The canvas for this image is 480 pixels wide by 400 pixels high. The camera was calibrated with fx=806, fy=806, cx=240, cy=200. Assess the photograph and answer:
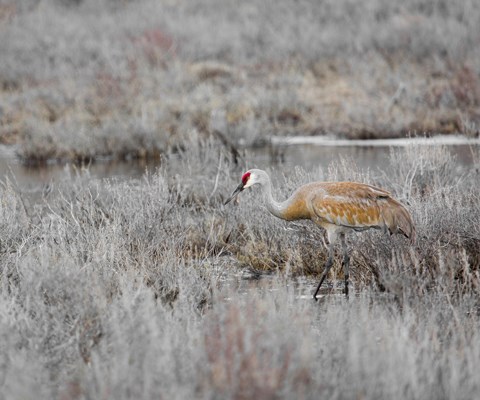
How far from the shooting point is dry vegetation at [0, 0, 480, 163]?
19.5 metres

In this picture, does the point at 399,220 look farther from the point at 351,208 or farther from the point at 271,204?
the point at 271,204

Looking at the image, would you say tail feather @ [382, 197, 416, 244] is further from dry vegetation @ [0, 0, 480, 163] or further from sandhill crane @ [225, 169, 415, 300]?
dry vegetation @ [0, 0, 480, 163]

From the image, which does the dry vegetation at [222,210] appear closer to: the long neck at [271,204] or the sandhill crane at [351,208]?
the sandhill crane at [351,208]

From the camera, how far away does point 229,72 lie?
25.6 m

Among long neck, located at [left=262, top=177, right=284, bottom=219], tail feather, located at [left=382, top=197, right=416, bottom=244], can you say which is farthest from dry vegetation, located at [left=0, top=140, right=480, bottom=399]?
long neck, located at [left=262, top=177, right=284, bottom=219]

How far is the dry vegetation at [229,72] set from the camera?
64.1 feet

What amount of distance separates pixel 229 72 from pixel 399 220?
64.0 ft

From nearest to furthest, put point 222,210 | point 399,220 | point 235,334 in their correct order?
1. point 235,334
2. point 399,220
3. point 222,210

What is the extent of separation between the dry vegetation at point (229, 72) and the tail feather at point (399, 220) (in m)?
9.52

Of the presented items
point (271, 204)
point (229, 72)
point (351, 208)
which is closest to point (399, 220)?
point (351, 208)

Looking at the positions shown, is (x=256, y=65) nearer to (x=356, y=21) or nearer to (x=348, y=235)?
(x=356, y=21)

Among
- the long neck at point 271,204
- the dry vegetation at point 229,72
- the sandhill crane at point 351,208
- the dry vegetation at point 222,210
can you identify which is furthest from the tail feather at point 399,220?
the dry vegetation at point 229,72

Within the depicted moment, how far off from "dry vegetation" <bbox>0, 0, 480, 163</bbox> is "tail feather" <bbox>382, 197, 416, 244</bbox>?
9.52m

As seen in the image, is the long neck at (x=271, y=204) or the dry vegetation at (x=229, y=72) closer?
the long neck at (x=271, y=204)
